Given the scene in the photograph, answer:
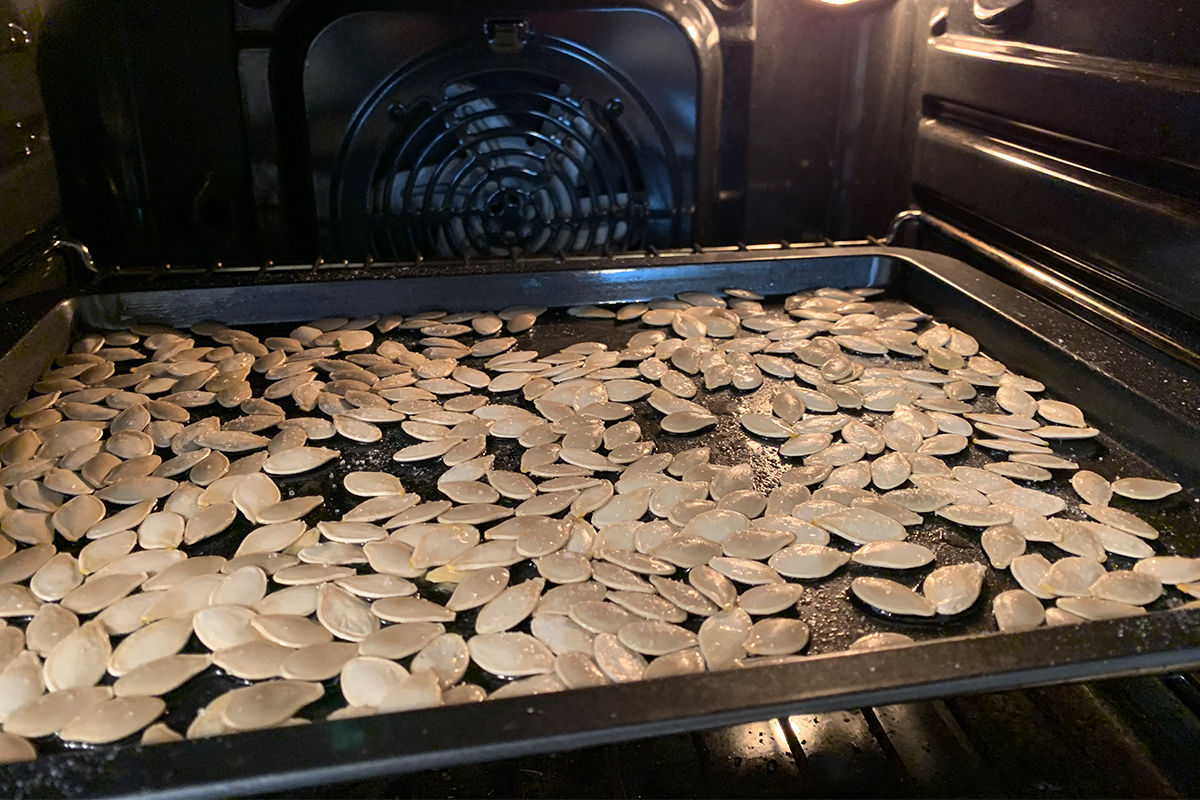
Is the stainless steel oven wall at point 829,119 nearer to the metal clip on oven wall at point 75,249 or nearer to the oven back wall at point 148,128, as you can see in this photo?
the oven back wall at point 148,128

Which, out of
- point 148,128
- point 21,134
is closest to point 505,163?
point 148,128

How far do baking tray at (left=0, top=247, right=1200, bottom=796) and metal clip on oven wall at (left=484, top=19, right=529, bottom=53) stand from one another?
0.30m

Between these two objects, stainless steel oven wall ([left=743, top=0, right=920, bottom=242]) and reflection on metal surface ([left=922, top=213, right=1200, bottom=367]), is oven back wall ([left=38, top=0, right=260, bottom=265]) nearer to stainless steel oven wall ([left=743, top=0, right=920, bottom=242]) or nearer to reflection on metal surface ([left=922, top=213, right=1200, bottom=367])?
stainless steel oven wall ([left=743, top=0, right=920, bottom=242])

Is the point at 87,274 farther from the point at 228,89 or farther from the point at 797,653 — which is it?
the point at 797,653

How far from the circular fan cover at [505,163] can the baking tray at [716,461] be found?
5.7 inches

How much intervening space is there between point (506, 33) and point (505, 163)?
0.17m

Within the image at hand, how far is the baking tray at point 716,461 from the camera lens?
0.52 m

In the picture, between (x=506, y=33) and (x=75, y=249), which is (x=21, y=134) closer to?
(x=75, y=249)

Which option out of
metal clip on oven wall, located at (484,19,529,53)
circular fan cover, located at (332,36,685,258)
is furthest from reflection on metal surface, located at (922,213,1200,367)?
metal clip on oven wall, located at (484,19,529,53)

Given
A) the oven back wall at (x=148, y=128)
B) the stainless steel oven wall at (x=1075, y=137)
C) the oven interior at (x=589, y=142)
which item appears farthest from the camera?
the oven back wall at (x=148, y=128)

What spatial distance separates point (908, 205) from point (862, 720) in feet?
3.15

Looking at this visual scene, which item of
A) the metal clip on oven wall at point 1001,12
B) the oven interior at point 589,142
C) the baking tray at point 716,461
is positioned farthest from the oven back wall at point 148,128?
the metal clip on oven wall at point 1001,12

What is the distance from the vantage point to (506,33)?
127cm

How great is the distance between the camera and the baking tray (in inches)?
20.4
